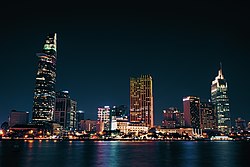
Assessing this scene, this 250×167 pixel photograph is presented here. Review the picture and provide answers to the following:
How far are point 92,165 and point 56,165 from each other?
24.8 ft

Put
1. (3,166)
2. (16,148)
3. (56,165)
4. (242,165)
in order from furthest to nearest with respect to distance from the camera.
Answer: (16,148), (242,165), (56,165), (3,166)

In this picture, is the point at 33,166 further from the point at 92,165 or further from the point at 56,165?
the point at 92,165

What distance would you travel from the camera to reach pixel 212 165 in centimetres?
6162

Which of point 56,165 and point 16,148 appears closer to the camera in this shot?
point 56,165

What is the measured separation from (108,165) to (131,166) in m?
5.43

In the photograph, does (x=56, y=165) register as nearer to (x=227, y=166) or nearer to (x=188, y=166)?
(x=188, y=166)

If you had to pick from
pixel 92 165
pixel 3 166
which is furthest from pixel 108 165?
pixel 3 166

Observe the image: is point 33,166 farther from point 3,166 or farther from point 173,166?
point 173,166

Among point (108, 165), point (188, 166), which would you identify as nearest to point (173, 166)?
point (188, 166)

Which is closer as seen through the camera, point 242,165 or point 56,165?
point 56,165

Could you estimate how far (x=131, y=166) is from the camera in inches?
2272

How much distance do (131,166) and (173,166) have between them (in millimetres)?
9253

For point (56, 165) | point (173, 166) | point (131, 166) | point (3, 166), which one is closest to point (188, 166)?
point (173, 166)

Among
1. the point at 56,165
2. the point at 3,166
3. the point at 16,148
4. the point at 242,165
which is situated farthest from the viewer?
the point at 16,148
